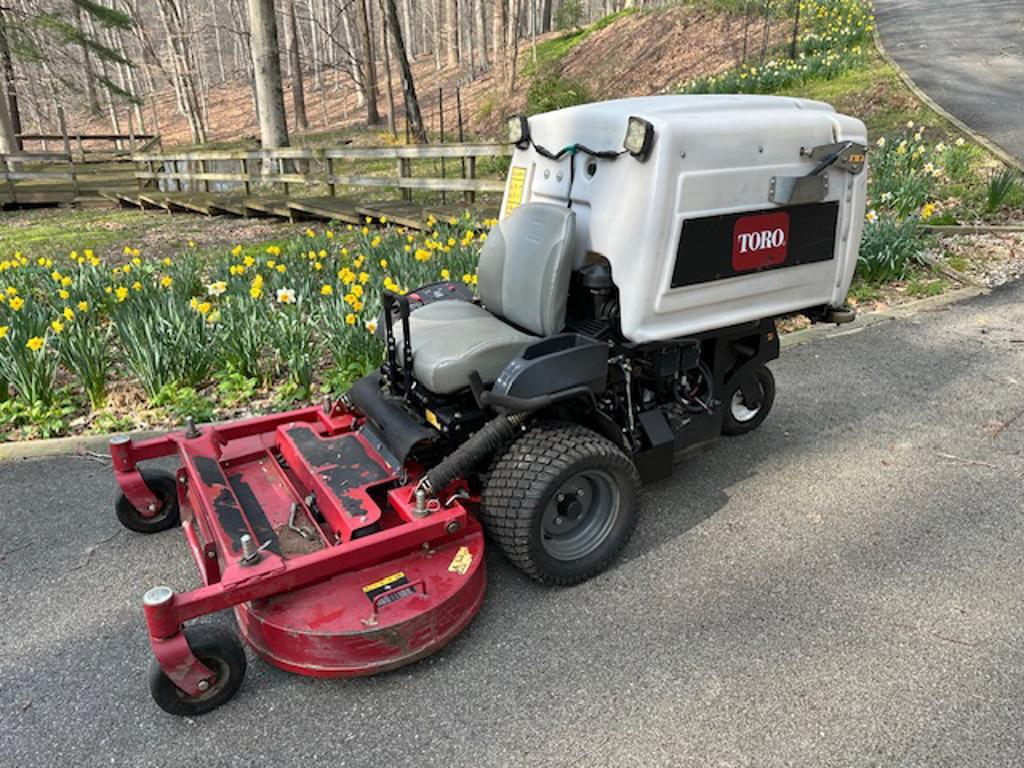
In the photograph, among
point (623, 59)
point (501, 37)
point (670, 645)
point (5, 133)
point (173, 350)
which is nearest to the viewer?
point (670, 645)

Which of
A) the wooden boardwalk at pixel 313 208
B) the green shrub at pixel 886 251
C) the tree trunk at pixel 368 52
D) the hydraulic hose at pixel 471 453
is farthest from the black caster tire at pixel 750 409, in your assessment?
the tree trunk at pixel 368 52

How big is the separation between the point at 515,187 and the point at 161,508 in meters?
1.94

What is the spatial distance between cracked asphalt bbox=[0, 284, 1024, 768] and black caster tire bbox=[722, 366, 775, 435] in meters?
0.18

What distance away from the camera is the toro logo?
2639mm

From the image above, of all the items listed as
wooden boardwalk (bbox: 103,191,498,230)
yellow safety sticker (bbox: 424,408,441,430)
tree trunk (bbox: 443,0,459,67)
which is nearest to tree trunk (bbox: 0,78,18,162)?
wooden boardwalk (bbox: 103,191,498,230)

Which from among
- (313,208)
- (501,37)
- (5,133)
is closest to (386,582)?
(313,208)

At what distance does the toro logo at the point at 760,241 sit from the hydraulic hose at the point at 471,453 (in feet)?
3.28

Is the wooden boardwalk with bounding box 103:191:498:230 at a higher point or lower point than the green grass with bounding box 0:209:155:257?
higher

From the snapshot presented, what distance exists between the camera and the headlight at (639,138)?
2.33 meters

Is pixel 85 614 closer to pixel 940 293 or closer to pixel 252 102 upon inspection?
pixel 940 293

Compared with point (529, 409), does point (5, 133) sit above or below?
above

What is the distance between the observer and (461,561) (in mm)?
2320

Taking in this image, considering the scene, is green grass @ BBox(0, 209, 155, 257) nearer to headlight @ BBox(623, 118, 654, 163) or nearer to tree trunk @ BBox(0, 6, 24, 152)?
tree trunk @ BBox(0, 6, 24, 152)

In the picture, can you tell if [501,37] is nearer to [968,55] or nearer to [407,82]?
[407,82]
